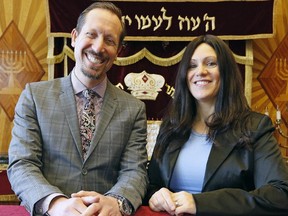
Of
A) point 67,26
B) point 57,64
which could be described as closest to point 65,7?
point 67,26

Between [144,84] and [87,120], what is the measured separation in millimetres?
1852

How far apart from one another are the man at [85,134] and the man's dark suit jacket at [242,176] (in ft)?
0.65

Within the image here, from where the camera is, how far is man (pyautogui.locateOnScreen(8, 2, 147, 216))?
1399 millimetres

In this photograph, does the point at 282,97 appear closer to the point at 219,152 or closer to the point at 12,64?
the point at 219,152

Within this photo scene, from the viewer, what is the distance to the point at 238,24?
320 cm

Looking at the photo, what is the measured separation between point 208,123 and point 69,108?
0.57 meters

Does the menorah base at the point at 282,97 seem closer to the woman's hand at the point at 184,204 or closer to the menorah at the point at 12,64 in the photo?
the menorah at the point at 12,64

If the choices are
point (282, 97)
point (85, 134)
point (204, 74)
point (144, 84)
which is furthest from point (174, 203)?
point (282, 97)

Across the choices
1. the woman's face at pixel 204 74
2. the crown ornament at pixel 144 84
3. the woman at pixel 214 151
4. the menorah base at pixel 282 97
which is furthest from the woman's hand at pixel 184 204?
the menorah base at pixel 282 97

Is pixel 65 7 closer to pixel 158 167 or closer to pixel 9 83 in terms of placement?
pixel 9 83

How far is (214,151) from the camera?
1.55m

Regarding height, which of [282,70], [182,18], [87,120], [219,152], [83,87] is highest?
[182,18]

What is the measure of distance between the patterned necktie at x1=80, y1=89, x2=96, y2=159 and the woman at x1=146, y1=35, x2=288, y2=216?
32 centimetres

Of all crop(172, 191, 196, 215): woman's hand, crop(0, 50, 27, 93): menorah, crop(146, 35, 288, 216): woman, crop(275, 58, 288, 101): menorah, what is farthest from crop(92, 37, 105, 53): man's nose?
crop(275, 58, 288, 101): menorah
